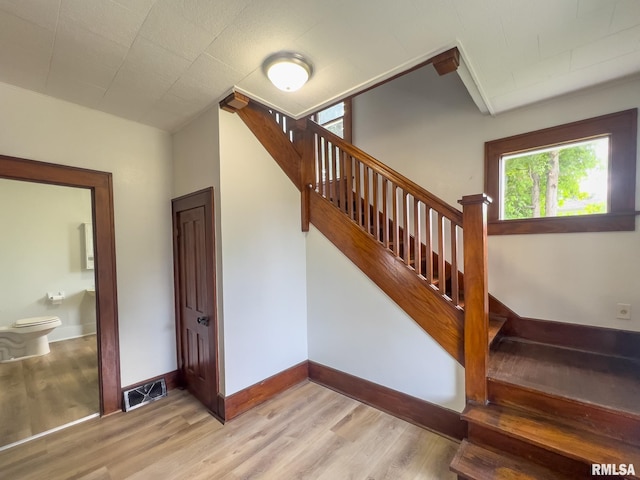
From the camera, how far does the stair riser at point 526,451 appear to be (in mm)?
1440

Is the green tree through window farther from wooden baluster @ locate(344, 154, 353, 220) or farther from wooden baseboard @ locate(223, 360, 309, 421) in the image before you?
wooden baseboard @ locate(223, 360, 309, 421)

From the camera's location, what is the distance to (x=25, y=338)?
3467mm

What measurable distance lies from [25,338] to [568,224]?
6.20 metres

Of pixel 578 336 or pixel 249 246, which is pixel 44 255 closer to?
pixel 249 246

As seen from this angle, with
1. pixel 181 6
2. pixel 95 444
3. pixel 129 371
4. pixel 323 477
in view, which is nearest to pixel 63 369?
pixel 129 371

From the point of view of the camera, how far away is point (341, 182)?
269cm

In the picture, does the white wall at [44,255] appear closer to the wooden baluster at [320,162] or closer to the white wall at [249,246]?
the white wall at [249,246]

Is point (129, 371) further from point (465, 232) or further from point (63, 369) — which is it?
point (465, 232)

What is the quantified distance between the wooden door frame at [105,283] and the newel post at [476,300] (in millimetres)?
2889

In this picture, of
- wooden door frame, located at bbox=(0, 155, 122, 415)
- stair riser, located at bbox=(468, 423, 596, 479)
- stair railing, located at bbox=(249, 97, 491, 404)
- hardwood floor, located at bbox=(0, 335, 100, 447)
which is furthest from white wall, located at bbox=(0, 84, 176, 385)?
stair riser, located at bbox=(468, 423, 596, 479)

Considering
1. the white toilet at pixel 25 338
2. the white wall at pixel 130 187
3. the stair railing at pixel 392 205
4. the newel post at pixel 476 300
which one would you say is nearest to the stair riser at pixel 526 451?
the newel post at pixel 476 300

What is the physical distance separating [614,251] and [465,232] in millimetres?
1352

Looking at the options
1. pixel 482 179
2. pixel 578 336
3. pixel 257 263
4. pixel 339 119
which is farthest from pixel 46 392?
pixel 578 336

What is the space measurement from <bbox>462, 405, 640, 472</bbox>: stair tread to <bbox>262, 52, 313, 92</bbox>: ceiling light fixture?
2503mm
